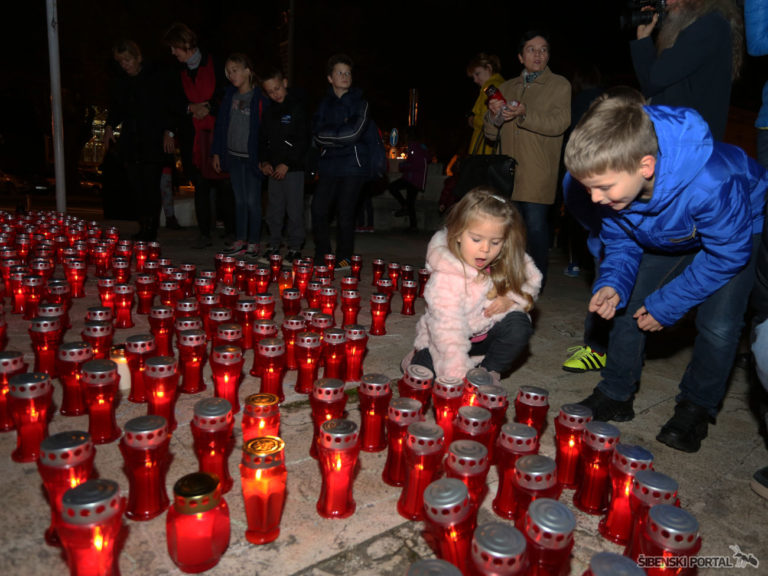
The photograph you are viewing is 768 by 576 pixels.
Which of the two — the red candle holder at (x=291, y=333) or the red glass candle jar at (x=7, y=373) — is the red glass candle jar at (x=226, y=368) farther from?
the red glass candle jar at (x=7, y=373)

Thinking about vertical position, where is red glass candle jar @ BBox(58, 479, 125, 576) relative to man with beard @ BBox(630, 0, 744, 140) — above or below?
below

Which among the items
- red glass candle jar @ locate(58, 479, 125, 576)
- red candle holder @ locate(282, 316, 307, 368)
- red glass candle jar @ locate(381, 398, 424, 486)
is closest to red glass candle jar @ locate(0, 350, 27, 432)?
red glass candle jar @ locate(58, 479, 125, 576)

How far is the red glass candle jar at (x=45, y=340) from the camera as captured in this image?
2643 mm

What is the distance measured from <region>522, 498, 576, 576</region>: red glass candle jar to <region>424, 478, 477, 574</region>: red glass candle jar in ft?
0.54

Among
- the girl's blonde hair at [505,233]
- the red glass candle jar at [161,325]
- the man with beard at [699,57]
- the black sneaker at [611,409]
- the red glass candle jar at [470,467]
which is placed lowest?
the black sneaker at [611,409]

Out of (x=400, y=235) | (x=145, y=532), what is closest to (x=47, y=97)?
(x=400, y=235)

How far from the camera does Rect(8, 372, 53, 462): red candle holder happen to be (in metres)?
1.91

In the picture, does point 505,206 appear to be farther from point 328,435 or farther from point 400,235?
point 400,235

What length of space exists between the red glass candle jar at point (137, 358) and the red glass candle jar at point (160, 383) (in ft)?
1.05

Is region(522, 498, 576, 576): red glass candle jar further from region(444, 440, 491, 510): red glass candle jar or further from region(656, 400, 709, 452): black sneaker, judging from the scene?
region(656, 400, 709, 452): black sneaker

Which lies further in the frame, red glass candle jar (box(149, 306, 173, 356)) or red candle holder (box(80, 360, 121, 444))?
red glass candle jar (box(149, 306, 173, 356))

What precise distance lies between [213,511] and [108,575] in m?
0.28

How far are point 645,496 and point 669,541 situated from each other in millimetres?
213

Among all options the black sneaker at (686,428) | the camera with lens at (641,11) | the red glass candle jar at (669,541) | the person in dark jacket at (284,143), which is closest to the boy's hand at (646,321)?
the black sneaker at (686,428)
